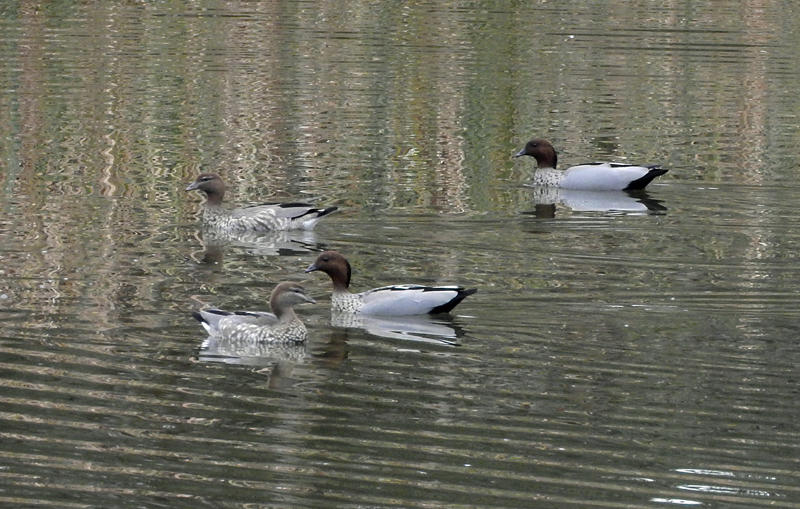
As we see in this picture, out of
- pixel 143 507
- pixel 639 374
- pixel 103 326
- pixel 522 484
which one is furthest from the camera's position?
pixel 103 326

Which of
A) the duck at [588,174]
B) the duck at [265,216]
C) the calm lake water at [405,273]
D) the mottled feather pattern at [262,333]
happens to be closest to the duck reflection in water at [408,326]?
the calm lake water at [405,273]

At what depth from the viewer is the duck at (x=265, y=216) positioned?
15.5 m

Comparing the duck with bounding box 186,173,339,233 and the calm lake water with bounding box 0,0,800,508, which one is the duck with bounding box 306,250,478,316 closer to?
the calm lake water with bounding box 0,0,800,508

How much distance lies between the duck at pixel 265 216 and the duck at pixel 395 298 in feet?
9.96

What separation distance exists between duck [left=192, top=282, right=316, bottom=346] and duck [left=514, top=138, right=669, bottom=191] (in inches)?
301

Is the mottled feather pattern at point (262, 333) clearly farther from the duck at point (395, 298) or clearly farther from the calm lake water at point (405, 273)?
the duck at point (395, 298)

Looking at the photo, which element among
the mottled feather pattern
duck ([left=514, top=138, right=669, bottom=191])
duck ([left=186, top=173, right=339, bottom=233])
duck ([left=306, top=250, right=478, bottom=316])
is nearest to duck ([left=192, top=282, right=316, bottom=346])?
the mottled feather pattern

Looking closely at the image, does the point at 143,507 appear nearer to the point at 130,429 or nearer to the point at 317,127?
the point at 130,429

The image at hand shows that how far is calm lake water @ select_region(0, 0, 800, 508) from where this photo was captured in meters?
8.18

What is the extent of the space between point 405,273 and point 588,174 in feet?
18.5

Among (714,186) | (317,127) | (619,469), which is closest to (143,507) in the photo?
(619,469)

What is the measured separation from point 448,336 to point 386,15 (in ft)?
74.2

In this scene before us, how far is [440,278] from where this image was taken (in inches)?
525

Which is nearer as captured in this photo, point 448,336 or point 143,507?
point 143,507
